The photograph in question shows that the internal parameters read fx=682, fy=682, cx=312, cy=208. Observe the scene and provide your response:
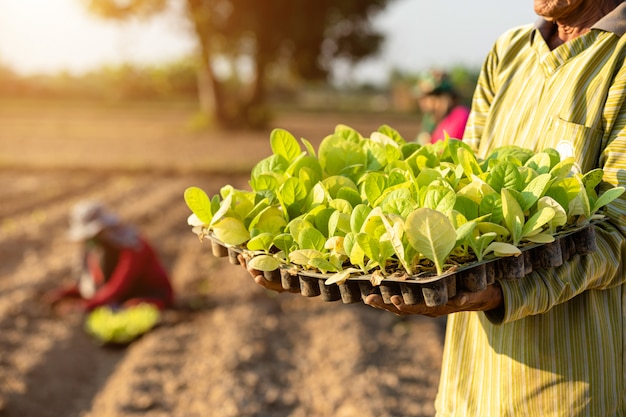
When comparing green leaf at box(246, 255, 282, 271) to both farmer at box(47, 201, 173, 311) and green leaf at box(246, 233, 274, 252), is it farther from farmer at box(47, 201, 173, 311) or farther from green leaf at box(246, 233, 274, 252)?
farmer at box(47, 201, 173, 311)

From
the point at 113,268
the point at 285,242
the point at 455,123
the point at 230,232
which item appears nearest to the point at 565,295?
the point at 285,242

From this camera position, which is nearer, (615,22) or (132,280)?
(615,22)

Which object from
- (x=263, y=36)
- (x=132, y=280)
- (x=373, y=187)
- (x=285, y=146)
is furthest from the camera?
(x=263, y=36)

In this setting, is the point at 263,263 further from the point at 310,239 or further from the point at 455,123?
the point at 455,123

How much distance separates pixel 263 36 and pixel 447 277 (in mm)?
18443

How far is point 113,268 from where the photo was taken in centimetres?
482

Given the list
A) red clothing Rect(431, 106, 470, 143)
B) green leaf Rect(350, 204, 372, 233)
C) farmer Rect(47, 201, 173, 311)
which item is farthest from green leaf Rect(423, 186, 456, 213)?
farmer Rect(47, 201, 173, 311)

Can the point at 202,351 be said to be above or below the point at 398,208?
below

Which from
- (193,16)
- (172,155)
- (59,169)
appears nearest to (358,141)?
(59,169)

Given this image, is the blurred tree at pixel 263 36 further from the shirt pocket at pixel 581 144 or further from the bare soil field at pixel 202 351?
the shirt pocket at pixel 581 144

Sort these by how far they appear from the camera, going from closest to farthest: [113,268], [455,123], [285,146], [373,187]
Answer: [373,187] < [285,146] < [455,123] < [113,268]

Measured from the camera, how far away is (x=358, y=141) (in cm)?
152

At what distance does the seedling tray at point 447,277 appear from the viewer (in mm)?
1035

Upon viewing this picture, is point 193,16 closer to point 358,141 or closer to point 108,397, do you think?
point 108,397
